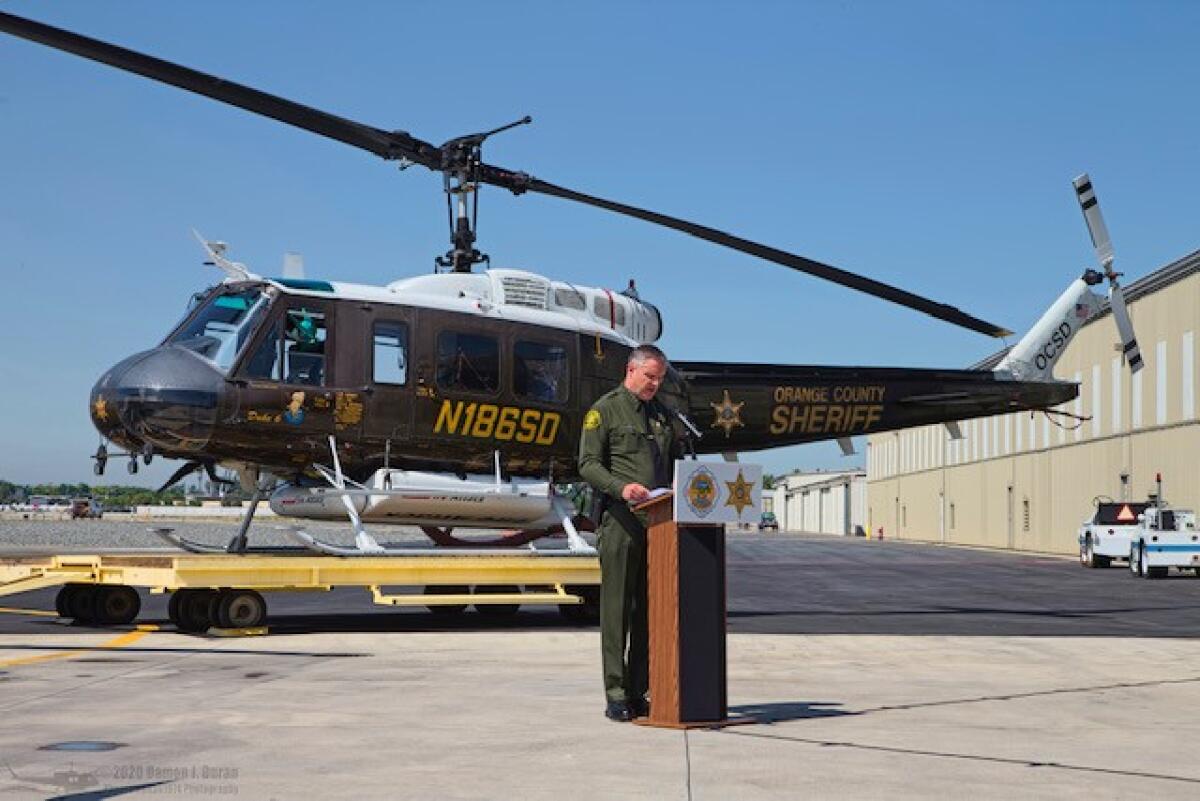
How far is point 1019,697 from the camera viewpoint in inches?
305

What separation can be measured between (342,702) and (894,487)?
309ft

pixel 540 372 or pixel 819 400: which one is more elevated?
pixel 540 372

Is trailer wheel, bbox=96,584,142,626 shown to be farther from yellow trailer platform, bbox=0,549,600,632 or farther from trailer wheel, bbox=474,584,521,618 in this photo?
trailer wheel, bbox=474,584,521,618

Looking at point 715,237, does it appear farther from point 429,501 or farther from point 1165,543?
point 1165,543

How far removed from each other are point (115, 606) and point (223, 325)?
2.89 m

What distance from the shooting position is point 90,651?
397 inches

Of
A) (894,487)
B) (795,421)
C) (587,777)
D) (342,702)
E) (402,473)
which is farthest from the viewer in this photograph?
(894,487)

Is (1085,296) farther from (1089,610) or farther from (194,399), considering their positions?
(194,399)

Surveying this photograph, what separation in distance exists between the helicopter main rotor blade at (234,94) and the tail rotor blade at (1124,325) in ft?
35.0

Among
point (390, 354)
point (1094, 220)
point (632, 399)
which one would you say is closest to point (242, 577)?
point (390, 354)

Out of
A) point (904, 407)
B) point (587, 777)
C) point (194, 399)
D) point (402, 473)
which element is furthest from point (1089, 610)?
point (587, 777)

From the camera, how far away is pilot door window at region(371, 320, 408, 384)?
44.6 ft

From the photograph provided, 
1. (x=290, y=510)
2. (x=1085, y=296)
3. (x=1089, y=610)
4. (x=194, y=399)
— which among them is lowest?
(x=1089, y=610)

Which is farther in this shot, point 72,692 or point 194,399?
point 194,399
